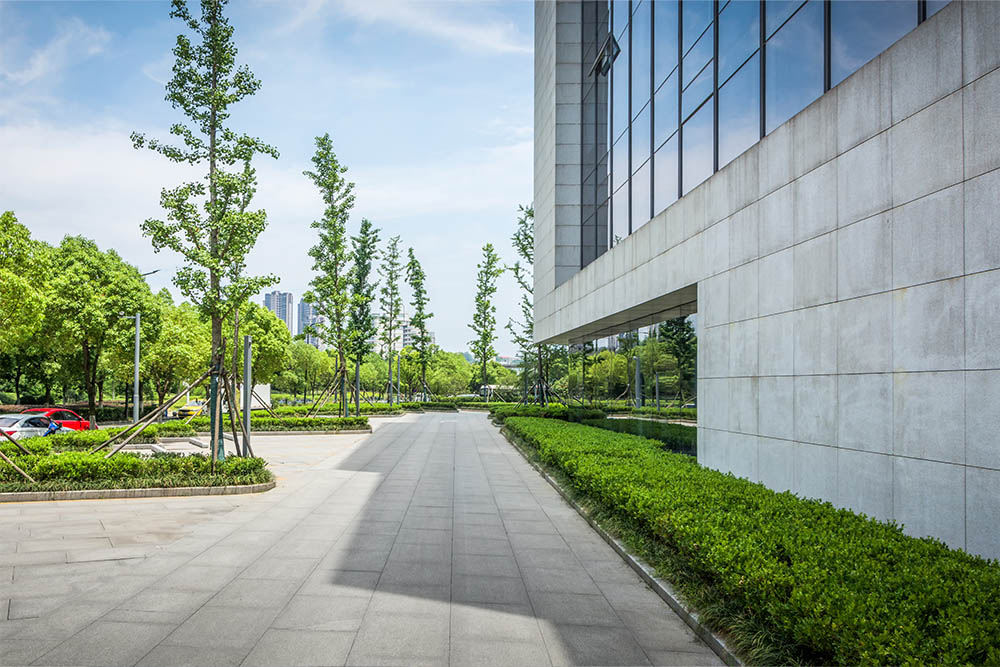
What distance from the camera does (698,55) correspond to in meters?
14.8

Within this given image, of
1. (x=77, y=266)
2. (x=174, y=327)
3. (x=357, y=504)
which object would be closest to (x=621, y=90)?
(x=357, y=504)

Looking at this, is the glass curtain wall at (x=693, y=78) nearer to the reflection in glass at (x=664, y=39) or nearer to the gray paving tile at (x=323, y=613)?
the reflection in glass at (x=664, y=39)

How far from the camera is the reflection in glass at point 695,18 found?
14.4 meters

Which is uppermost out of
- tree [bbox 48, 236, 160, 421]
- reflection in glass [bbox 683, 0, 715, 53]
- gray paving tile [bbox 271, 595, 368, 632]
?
reflection in glass [bbox 683, 0, 715, 53]

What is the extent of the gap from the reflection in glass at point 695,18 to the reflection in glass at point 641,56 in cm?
250

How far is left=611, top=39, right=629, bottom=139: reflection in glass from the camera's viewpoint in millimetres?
20567

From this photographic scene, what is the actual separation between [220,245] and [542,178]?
685 inches

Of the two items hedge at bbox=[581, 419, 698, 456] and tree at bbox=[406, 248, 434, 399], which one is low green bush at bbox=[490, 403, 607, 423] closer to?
hedge at bbox=[581, 419, 698, 456]

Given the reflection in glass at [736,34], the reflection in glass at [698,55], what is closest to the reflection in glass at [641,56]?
the reflection in glass at [698,55]

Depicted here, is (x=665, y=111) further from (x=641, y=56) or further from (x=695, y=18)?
(x=641, y=56)

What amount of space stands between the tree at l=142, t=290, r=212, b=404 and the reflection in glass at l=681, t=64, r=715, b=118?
33.2 metres

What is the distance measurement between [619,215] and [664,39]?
5.35m

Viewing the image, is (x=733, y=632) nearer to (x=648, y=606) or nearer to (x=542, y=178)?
(x=648, y=606)

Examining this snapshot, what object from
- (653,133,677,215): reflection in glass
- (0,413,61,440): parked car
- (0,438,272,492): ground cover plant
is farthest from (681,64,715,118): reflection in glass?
(0,413,61,440): parked car
